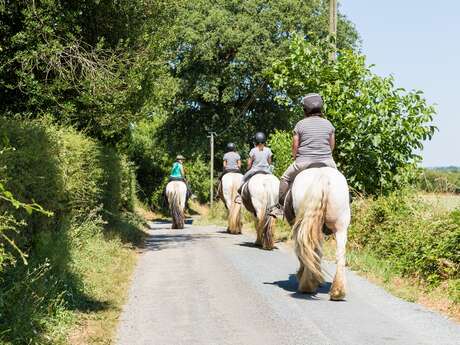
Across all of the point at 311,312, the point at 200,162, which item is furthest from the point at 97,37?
the point at 200,162

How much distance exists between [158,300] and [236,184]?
40.8ft

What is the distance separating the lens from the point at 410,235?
36.3ft

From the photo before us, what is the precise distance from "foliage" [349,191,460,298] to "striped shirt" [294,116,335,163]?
2248 mm

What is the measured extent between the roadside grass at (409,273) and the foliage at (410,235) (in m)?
0.02

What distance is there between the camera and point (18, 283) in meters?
6.48

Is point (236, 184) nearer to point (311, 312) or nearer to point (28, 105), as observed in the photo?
point (28, 105)

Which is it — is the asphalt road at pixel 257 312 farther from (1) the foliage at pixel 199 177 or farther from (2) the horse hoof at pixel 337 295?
(1) the foliage at pixel 199 177

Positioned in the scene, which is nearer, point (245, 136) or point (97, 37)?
point (97, 37)

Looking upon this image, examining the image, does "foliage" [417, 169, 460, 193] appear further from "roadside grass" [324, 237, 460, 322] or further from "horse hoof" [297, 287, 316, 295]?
"horse hoof" [297, 287, 316, 295]

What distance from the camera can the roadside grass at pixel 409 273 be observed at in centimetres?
874

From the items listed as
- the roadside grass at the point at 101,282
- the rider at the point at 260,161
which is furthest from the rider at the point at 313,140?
the rider at the point at 260,161

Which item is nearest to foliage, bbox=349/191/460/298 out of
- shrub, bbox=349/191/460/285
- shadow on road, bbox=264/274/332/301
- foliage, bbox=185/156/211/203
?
shrub, bbox=349/191/460/285

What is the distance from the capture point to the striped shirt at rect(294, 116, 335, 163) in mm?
9467

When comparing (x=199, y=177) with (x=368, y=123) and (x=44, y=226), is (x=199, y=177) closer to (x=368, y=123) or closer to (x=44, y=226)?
(x=368, y=123)
